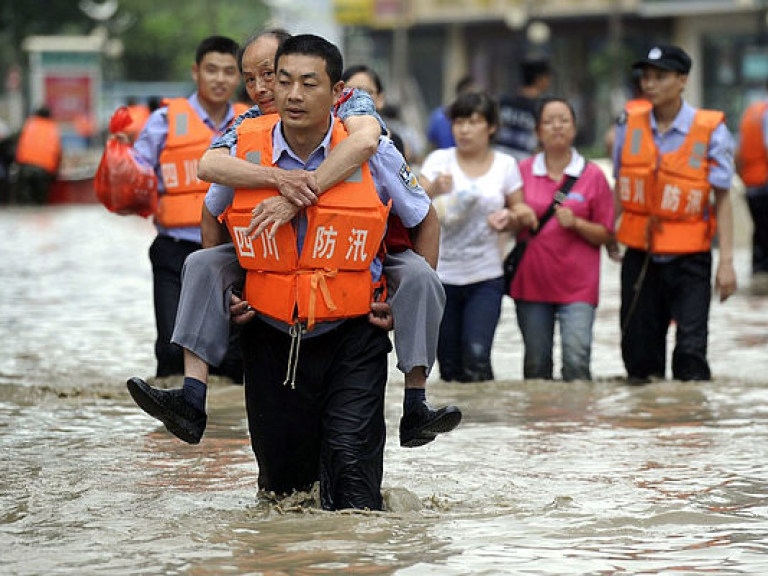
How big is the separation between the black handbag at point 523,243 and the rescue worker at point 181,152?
5.84 feet

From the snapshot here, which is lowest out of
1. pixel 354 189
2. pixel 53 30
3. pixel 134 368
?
pixel 134 368

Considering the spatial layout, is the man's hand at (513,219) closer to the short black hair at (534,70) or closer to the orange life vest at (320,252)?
the orange life vest at (320,252)

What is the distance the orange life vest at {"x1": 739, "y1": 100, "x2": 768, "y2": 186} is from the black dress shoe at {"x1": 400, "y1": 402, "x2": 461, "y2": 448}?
10245 millimetres

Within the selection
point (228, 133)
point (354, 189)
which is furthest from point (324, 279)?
point (228, 133)

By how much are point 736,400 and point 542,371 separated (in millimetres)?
1125

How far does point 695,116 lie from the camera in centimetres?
934

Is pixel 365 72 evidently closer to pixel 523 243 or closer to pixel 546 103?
pixel 546 103

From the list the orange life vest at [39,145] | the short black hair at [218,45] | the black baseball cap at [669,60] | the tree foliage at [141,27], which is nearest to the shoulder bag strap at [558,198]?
the black baseball cap at [669,60]

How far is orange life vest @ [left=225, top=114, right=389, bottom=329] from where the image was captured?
5.66m

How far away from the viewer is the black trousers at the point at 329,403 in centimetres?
582

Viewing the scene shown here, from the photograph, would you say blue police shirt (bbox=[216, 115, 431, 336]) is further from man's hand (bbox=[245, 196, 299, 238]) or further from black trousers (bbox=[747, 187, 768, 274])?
black trousers (bbox=[747, 187, 768, 274])

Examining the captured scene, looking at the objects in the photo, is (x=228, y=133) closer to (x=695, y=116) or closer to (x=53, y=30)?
(x=695, y=116)

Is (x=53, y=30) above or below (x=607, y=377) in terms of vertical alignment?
above

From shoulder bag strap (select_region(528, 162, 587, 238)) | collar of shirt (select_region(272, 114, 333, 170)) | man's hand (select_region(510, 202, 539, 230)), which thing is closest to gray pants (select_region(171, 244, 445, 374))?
collar of shirt (select_region(272, 114, 333, 170))
